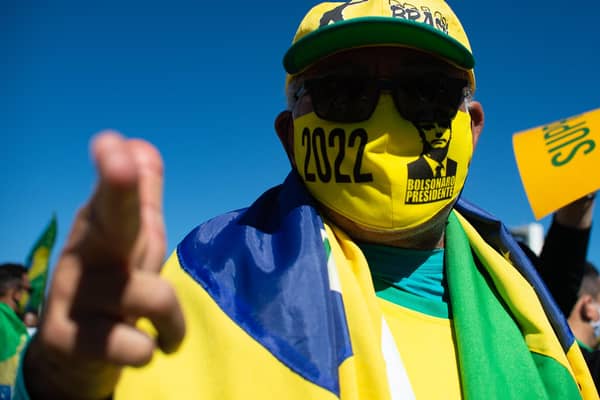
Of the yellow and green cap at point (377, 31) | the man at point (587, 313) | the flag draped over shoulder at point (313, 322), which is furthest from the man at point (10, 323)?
the man at point (587, 313)

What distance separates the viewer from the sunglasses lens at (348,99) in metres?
1.64

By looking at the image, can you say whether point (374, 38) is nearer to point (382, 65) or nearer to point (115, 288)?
point (382, 65)

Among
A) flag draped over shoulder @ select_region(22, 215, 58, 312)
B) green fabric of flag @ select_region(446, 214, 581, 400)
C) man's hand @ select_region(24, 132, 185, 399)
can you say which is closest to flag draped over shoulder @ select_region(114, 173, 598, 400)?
green fabric of flag @ select_region(446, 214, 581, 400)

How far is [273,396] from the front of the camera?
1222 mm

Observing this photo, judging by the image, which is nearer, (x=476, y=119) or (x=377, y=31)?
(x=377, y=31)

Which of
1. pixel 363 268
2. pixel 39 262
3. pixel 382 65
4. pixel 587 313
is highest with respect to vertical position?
pixel 39 262

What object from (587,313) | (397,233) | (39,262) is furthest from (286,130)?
(39,262)

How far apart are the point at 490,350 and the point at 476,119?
80cm

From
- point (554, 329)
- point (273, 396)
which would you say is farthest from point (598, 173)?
point (273, 396)

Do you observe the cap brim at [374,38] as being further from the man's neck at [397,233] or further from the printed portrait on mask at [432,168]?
the man's neck at [397,233]

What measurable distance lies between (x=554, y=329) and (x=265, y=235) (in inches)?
38.9

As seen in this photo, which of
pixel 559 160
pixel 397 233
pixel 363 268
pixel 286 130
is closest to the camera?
pixel 363 268

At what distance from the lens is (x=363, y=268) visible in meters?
1.54

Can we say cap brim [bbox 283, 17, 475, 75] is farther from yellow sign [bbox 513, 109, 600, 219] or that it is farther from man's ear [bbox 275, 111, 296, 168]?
yellow sign [bbox 513, 109, 600, 219]
